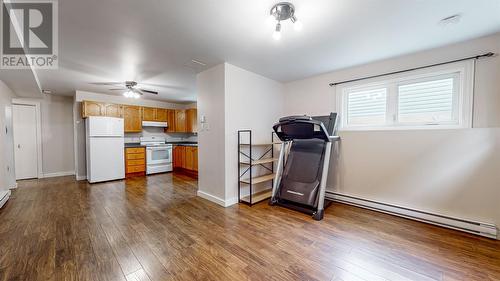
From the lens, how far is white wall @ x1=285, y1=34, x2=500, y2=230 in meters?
2.13

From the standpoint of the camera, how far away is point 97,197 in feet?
11.4

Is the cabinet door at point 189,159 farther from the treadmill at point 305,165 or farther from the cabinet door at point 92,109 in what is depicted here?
the treadmill at point 305,165

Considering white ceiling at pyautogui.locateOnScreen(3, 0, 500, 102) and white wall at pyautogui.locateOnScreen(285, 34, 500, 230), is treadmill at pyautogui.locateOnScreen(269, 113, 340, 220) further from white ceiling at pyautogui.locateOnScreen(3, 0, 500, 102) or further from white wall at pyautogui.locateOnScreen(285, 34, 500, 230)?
white ceiling at pyautogui.locateOnScreen(3, 0, 500, 102)

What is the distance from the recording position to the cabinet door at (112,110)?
4961mm

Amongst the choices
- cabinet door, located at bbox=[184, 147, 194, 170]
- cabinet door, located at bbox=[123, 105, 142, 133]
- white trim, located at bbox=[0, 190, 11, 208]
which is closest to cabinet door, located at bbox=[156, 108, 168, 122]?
cabinet door, located at bbox=[123, 105, 142, 133]

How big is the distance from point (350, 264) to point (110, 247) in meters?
2.29

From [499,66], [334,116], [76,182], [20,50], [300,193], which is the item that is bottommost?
[76,182]

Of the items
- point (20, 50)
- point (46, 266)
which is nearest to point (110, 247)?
point (46, 266)

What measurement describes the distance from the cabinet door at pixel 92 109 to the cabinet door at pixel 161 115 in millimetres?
1449

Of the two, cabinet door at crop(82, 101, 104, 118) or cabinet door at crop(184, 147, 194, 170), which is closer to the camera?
cabinet door at crop(82, 101, 104, 118)

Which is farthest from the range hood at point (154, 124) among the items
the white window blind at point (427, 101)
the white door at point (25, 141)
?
the white window blind at point (427, 101)

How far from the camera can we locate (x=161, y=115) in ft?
20.1

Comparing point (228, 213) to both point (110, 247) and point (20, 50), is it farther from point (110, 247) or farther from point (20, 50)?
point (20, 50)

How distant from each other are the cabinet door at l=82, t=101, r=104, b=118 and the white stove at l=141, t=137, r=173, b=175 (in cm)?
139
